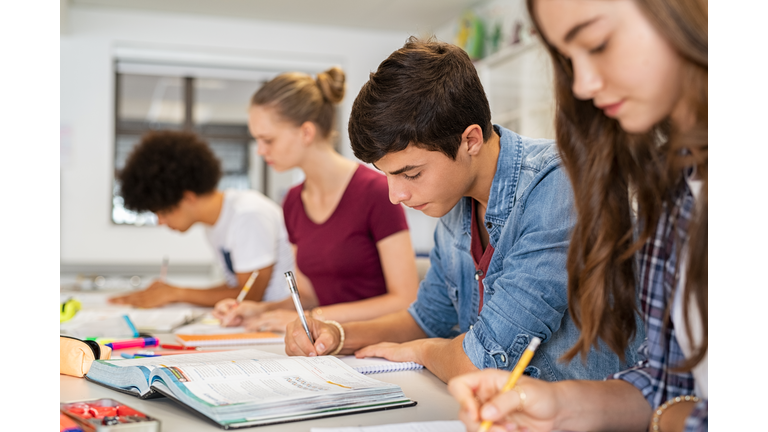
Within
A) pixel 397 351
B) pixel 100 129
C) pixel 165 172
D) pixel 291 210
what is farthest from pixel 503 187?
pixel 100 129

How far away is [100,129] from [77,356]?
3.75 metres

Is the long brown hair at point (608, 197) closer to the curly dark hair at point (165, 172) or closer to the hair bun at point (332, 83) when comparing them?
the hair bun at point (332, 83)

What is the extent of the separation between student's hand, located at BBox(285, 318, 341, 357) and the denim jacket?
0.30 meters

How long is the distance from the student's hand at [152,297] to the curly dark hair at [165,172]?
354 millimetres

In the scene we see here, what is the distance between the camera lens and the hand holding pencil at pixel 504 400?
26.2 inches

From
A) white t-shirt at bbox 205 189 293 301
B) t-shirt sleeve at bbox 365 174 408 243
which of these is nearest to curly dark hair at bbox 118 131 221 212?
white t-shirt at bbox 205 189 293 301

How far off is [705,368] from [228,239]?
1.98 m

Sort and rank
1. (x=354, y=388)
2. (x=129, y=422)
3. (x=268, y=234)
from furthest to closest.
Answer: (x=268, y=234)
(x=354, y=388)
(x=129, y=422)

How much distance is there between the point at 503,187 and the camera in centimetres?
115

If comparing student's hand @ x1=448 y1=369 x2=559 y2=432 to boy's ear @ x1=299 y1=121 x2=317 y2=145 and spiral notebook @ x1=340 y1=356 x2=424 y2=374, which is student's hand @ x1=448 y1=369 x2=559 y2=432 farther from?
boy's ear @ x1=299 y1=121 x2=317 y2=145

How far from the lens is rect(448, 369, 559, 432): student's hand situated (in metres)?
0.67

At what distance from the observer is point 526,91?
11.5 ft
